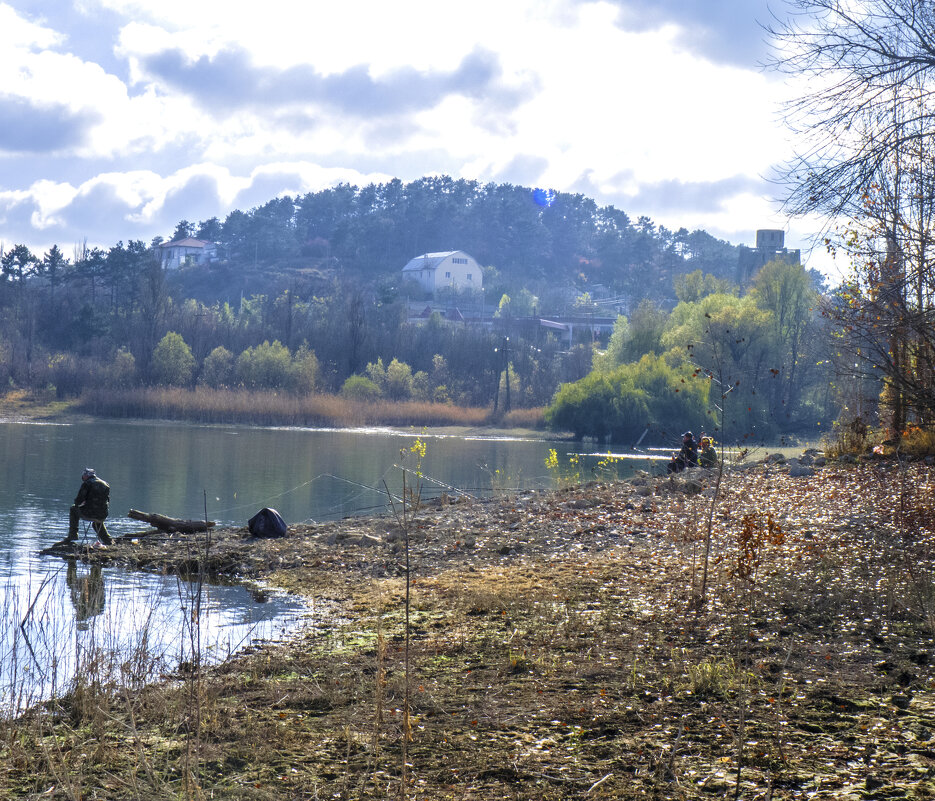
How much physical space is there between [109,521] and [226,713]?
1598cm

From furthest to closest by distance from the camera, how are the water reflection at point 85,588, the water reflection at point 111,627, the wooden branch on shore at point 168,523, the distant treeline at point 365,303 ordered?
the distant treeline at point 365,303 < the wooden branch on shore at point 168,523 < the water reflection at point 85,588 < the water reflection at point 111,627

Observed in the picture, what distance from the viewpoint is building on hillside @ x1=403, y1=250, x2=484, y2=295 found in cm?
13875

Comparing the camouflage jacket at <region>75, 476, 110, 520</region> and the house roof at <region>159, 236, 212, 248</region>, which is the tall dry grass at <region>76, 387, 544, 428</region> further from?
the house roof at <region>159, 236, 212, 248</region>

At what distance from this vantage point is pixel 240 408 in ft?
213

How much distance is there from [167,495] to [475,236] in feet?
435

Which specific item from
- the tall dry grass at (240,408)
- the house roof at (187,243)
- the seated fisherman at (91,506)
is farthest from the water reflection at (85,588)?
the house roof at (187,243)

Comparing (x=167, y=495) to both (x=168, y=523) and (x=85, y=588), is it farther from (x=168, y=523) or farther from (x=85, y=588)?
(x=85, y=588)

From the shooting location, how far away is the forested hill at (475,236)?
146750 millimetres

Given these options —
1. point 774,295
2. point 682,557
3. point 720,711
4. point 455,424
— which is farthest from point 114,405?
point 720,711

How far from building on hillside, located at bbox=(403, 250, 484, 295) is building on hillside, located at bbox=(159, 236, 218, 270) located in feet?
107

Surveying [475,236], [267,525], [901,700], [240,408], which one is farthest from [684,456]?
[475,236]

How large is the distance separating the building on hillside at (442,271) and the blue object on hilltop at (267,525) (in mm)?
117741

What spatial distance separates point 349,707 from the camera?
6992 mm

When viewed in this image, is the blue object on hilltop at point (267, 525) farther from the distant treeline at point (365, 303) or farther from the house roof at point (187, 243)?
the house roof at point (187, 243)
